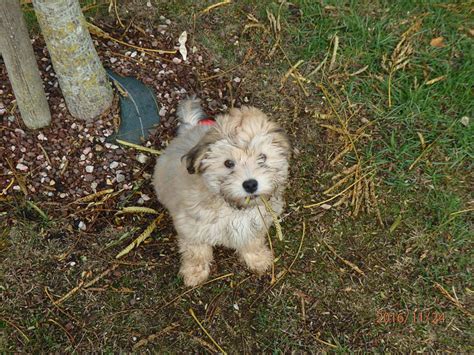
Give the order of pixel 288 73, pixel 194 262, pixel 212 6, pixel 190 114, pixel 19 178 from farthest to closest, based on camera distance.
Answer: pixel 212 6, pixel 288 73, pixel 19 178, pixel 190 114, pixel 194 262

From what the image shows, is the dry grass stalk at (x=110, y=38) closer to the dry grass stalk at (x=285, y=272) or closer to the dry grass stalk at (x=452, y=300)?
the dry grass stalk at (x=285, y=272)

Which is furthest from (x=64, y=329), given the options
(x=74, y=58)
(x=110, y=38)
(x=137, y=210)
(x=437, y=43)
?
(x=437, y=43)

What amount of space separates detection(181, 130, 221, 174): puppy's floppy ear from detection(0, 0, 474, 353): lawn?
1.12m

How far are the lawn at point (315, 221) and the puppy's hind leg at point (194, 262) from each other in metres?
0.10

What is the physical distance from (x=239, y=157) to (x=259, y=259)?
1.17m

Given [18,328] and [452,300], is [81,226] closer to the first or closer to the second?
[18,328]

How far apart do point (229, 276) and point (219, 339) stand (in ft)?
1.49

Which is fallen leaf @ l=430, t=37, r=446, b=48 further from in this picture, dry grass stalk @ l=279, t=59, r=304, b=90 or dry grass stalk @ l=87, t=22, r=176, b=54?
dry grass stalk @ l=87, t=22, r=176, b=54

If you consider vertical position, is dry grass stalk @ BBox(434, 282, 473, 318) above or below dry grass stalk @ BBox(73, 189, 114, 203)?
below

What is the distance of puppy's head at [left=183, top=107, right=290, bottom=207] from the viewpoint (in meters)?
2.80

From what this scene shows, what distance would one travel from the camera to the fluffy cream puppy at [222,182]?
2.81 m

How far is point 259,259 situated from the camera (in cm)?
372

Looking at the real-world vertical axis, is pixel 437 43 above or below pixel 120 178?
above

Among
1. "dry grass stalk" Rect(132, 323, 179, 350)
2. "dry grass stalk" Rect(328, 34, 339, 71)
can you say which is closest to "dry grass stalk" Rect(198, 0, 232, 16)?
"dry grass stalk" Rect(328, 34, 339, 71)
